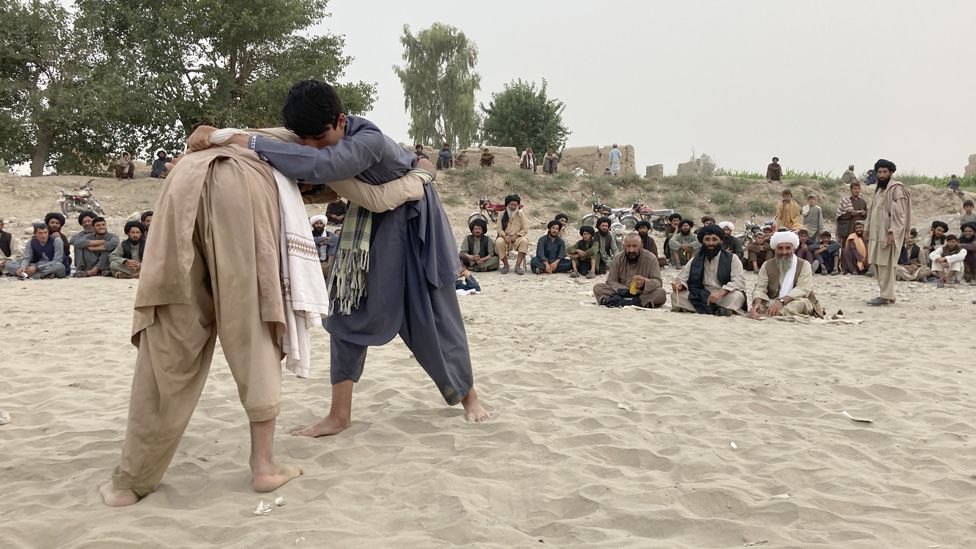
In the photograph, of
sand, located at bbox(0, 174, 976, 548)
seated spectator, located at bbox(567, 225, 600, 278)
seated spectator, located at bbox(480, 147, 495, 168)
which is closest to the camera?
sand, located at bbox(0, 174, 976, 548)

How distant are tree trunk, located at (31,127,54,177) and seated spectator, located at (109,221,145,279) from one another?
50.0ft

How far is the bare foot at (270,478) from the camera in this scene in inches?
Result: 109

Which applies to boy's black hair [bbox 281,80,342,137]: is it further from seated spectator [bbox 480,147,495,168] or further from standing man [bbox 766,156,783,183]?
standing man [bbox 766,156,783,183]

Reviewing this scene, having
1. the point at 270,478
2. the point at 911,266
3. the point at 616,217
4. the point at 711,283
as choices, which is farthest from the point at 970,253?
the point at 270,478

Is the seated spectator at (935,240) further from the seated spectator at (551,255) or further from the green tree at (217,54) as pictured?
the green tree at (217,54)

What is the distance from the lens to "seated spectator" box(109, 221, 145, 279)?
36.4 ft

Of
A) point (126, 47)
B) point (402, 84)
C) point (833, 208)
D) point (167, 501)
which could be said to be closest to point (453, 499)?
point (167, 501)

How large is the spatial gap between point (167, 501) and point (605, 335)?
4.06 metres

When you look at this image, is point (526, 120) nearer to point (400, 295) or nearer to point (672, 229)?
point (672, 229)

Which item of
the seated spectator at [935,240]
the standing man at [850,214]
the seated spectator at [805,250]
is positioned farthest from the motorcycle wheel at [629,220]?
the seated spectator at [935,240]

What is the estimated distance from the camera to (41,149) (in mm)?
23938

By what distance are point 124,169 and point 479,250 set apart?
47.5 feet

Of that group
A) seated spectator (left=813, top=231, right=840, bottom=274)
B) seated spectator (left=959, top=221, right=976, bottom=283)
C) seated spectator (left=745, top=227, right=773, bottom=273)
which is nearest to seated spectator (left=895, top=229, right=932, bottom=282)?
seated spectator (left=959, top=221, right=976, bottom=283)

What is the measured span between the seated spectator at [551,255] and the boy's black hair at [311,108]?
33.1 ft
